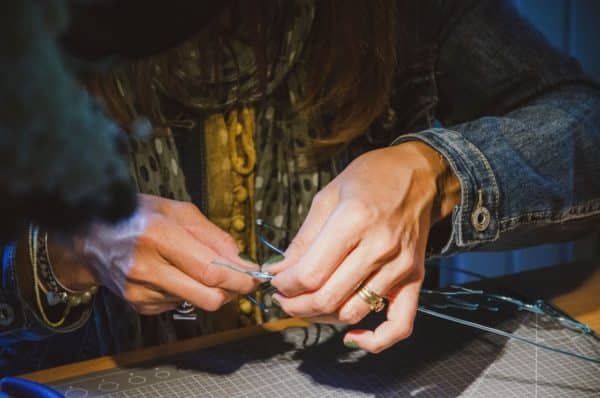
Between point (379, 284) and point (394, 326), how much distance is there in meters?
0.04

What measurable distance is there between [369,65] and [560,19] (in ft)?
2.51

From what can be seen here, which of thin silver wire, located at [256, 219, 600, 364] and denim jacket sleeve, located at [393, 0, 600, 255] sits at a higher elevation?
denim jacket sleeve, located at [393, 0, 600, 255]

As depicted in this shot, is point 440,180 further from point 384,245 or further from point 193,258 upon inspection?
point 193,258

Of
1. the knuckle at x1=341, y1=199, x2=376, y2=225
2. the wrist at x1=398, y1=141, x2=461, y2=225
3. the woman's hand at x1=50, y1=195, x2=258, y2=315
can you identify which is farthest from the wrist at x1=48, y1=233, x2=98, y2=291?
the wrist at x1=398, y1=141, x2=461, y2=225

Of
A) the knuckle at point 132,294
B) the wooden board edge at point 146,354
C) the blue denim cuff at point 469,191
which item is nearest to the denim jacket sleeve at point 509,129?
the blue denim cuff at point 469,191

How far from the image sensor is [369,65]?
0.86 metres

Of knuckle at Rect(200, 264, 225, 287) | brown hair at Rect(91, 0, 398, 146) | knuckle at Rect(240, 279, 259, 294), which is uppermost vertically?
brown hair at Rect(91, 0, 398, 146)

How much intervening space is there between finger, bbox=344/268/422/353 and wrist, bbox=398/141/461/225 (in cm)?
12

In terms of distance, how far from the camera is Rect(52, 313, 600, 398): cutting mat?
26.7 inches

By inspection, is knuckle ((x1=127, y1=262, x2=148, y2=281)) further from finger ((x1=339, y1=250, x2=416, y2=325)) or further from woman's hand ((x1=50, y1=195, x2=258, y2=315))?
finger ((x1=339, y1=250, x2=416, y2=325))

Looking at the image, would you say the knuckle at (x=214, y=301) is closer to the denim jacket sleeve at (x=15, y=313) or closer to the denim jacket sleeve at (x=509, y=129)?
the denim jacket sleeve at (x=15, y=313)

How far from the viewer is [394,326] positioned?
0.63 m

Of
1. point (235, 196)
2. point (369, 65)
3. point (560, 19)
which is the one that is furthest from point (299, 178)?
point (560, 19)

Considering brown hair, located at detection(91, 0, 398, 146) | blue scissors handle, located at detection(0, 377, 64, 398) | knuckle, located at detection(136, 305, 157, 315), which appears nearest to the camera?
blue scissors handle, located at detection(0, 377, 64, 398)
